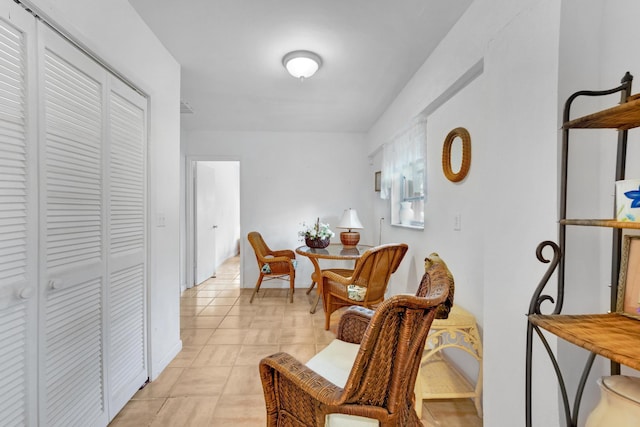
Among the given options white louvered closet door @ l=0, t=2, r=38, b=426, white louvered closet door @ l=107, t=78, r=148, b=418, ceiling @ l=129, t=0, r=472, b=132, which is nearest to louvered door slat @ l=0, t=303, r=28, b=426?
white louvered closet door @ l=0, t=2, r=38, b=426

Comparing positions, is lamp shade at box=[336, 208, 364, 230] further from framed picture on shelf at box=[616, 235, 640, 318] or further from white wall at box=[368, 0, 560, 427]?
framed picture on shelf at box=[616, 235, 640, 318]

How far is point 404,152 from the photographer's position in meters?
2.99

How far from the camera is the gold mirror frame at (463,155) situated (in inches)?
76.8

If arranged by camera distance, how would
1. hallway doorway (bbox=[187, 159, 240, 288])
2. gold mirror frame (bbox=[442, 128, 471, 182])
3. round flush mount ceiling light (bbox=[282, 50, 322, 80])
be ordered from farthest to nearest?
hallway doorway (bbox=[187, 159, 240, 288]) → round flush mount ceiling light (bbox=[282, 50, 322, 80]) → gold mirror frame (bbox=[442, 128, 471, 182])

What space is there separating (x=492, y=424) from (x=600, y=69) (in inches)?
62.0

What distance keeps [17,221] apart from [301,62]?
78.3 inches

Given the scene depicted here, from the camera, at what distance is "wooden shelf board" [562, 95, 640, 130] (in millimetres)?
763

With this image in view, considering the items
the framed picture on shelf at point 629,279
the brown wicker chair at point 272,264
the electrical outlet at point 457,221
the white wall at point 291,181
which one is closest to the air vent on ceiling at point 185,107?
the white wall at point 291,181

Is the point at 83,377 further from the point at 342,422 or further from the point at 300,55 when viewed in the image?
the point at 300,55

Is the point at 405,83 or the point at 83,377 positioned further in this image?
the point at 405,83

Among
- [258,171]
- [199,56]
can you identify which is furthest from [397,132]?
[258,171]

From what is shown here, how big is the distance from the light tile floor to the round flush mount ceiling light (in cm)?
236

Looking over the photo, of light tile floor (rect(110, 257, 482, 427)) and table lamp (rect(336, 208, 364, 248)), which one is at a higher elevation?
table lamp (rect(336, 208, 364, 248))

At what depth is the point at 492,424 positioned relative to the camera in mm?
1387
